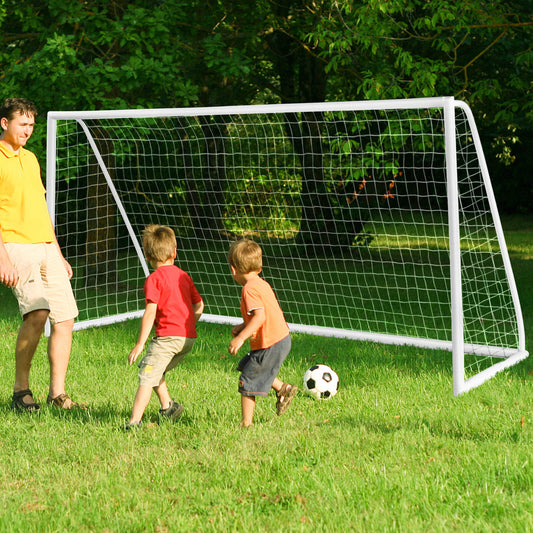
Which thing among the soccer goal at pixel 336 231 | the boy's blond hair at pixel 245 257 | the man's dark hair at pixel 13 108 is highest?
the man's dark hair at pixel 13 108

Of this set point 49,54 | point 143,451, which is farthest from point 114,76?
point 143,451

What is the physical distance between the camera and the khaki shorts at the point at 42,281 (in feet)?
18.4

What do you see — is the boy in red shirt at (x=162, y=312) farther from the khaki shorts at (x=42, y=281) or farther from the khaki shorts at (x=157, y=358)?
the khaki shorts at (x=42, y=281)

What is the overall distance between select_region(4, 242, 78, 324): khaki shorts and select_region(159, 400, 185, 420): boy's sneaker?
1.05 metres

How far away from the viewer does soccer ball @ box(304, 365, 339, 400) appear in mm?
5840

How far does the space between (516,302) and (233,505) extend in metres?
4.12

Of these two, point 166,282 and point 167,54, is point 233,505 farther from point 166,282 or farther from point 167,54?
point 167,54

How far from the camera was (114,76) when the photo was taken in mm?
10273

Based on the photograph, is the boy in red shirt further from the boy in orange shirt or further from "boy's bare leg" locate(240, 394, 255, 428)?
"boy's bare leg" locate(240, 394, 255, 428)

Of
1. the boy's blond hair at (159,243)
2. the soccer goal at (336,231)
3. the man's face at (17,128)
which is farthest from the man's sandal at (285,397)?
the man's face at (17,128)

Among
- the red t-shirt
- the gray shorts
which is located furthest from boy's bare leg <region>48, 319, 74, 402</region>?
the gray shorts

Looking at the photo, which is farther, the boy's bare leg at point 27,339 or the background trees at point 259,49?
the background trees at point 259,49

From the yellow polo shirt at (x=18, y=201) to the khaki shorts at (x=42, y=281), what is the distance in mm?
77

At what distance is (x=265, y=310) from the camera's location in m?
5.11
